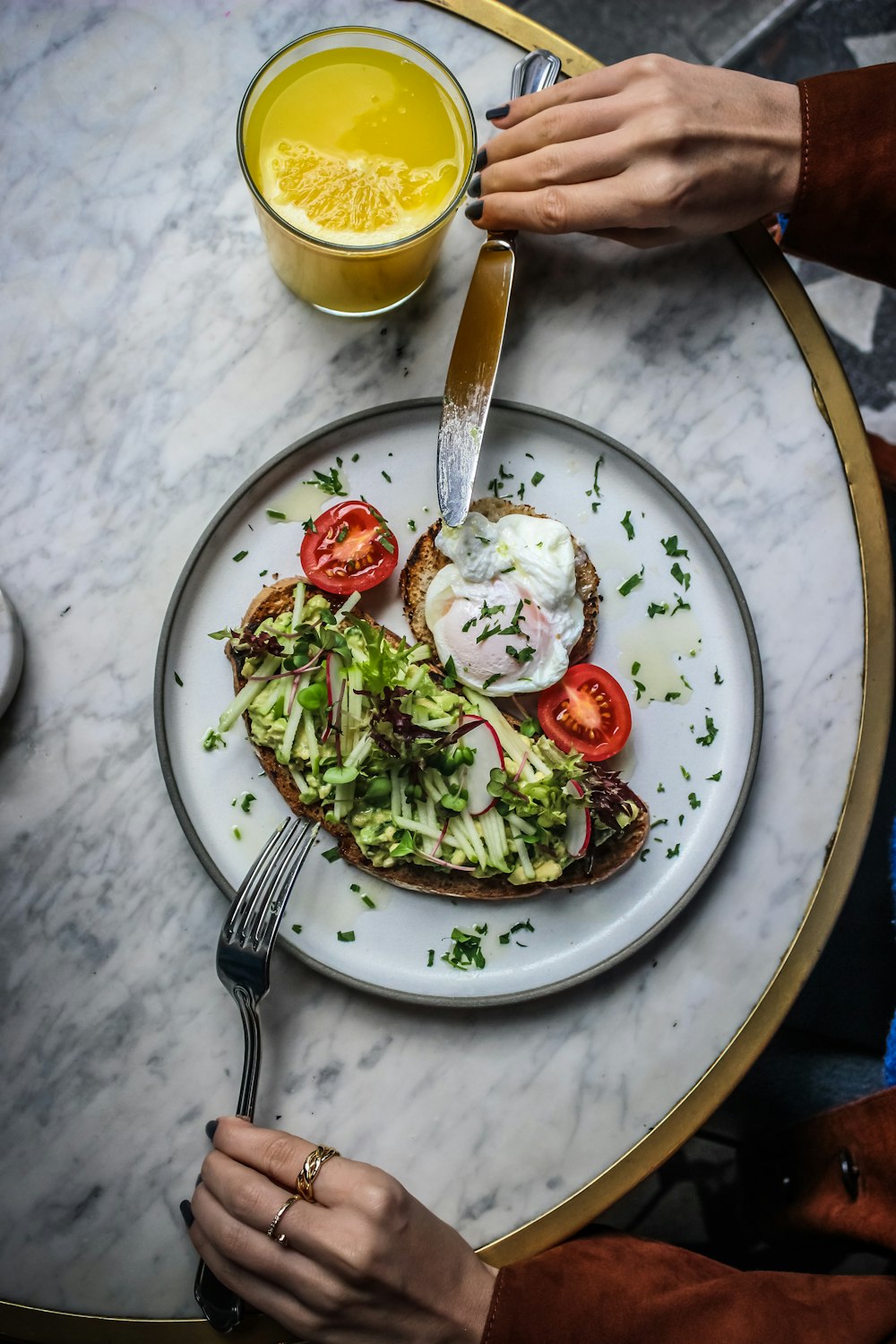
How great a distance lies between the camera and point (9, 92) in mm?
2426

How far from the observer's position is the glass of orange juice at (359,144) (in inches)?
83.2

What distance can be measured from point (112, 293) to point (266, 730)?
120 centimetres

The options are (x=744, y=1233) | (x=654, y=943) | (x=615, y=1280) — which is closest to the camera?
(x=615, y=1280)

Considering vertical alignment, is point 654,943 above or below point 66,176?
below

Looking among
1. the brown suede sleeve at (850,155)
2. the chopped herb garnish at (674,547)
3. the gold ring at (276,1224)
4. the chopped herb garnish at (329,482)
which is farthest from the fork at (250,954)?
the brown suede sleeve at (850,155)

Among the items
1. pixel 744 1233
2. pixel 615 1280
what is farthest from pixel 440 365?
pixel 744 1233

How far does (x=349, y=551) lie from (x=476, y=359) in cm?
55

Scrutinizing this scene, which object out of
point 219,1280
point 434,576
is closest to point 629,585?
point 434,576

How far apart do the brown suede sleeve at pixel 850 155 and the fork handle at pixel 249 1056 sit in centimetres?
227

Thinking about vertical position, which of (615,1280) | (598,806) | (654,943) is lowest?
(615,1280)

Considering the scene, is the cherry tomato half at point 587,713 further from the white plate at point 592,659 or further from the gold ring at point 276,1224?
the gold ring at point 276,1224

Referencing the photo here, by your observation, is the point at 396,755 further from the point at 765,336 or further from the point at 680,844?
the point at 765,336

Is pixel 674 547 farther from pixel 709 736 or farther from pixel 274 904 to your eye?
pixel 274 904

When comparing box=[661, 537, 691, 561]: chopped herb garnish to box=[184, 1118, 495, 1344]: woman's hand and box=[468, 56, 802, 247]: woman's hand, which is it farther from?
box=[184, 1118, 495, 1344]: woman's hand
